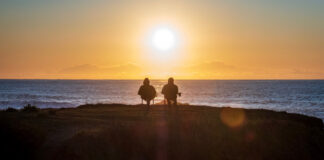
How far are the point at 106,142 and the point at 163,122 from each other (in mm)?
4346

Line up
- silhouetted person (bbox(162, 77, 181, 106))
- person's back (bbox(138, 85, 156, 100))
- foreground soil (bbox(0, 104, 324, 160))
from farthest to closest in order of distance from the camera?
person's back (bbox(138, 85, 156, 100)) → silhouetted person (bbox(162, 77, 181, 106)) → foreground soil (bbox(0, 104, 324, 160))

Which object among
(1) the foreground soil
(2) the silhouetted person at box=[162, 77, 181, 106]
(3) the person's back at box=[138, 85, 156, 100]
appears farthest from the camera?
(3) the person's back at box=[138, 85, 156, 100]

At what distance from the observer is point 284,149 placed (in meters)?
17.6

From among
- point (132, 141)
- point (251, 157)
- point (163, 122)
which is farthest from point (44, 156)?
point (251, 157)

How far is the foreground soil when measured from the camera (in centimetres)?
1337

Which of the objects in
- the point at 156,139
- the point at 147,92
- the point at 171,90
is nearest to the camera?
the point at 156,139

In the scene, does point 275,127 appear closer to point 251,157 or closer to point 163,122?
point 251,157

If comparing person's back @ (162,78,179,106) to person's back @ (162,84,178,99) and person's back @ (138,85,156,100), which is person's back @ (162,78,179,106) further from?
person's back @ (138,85,156,100)

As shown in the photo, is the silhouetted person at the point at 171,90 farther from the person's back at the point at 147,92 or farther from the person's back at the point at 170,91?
the person's back at the point at 147,92

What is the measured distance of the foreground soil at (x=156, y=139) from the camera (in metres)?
13.4

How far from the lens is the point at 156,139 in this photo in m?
15.4

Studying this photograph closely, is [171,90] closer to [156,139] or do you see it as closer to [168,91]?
[168,91]

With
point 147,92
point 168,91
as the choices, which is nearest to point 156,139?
point 168,91

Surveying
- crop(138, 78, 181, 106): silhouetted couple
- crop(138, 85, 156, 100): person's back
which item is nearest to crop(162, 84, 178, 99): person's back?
crop(138, 78, 181, 106): silhouetted couple
